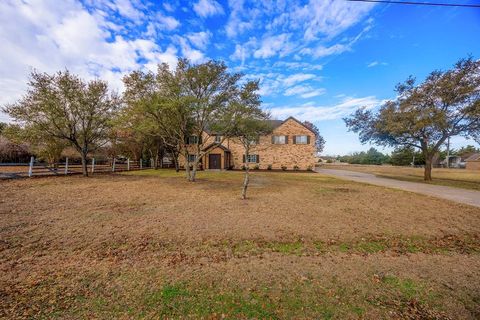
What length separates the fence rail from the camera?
536 inches

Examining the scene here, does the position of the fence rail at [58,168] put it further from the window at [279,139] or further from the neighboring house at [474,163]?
the neighboring house at [474,163]

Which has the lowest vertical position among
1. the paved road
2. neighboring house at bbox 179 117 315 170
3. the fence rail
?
the paved road

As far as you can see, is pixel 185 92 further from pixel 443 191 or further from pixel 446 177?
pixel 446 177

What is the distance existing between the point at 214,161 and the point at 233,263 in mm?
25880

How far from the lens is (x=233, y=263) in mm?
3908

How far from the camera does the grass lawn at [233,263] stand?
275cm

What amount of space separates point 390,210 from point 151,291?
353 inches

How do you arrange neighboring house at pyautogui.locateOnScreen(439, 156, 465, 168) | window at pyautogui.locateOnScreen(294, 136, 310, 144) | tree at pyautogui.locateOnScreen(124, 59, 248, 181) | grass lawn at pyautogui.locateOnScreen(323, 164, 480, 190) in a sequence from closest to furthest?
tree at pyautogui.locateOnScreen(124, 59, 248, 181), grass lawn at pyautogui.locateOnScreen(323, 164, 480, 190), window at pyautogui.locateOnScreen(294, 136, 310, 144), neighboring house at pyautogui.locateOnScreen(439, 156, 465, 168)

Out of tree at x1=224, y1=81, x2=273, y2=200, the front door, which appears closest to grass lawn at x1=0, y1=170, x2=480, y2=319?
tree at x1=224, y1=81, x2=273, y2=200

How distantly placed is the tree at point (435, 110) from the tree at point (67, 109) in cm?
2390

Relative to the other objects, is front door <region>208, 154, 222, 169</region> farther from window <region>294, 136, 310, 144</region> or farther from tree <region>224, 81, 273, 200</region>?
tree <region>224, 81, 273, 200</region>

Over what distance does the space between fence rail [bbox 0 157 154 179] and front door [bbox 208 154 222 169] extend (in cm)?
882

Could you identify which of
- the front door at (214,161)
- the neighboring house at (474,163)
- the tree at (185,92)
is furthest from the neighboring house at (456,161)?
the tree at (185,92)

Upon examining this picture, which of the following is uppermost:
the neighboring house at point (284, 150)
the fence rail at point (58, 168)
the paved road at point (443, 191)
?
the neighboring house at point (284, 150)
